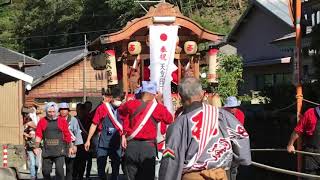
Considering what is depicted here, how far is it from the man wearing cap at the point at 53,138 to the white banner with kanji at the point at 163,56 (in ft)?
6.68

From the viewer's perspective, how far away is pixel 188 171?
5.16 m

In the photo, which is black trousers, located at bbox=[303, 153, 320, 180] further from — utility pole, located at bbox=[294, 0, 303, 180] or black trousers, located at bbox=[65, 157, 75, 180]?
black trousers, located at bbox=[65, 157, 75, 180]

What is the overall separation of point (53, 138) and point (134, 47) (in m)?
2.80

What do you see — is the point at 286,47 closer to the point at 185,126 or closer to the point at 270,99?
the point at 270,99

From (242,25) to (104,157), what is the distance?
70.0 feet

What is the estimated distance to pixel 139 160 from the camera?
798 centimetres

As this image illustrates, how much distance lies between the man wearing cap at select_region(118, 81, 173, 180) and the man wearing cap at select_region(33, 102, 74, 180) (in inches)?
119

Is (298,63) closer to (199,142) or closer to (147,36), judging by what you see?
(147,36)

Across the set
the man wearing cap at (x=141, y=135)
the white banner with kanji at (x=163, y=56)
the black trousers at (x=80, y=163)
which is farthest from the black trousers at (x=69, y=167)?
the man wearing cap at (x=141, y=135)

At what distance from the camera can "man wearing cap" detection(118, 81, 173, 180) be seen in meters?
7.97

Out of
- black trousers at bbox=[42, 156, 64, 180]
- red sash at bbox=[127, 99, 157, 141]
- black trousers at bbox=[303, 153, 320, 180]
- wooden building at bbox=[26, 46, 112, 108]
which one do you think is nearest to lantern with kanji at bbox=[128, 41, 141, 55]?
black trousers at bbox=[42, 156, 64, 180]

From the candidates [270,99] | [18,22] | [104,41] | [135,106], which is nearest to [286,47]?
[270,99]

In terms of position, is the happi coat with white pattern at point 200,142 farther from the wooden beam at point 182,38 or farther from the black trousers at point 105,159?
the wooden beam at point 182,38

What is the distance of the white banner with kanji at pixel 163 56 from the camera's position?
11430 millimetres
